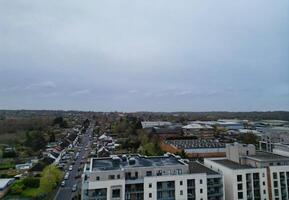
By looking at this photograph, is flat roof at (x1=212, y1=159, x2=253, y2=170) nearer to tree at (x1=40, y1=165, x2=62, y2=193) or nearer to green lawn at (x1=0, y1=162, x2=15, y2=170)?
tree at (x1=40, y1=165, x2=62, y2=193)

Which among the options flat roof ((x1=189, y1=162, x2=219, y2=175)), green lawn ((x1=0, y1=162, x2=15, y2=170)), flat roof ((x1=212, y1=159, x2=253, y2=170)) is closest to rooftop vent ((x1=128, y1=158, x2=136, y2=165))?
flat roof ((x1=189, y1=162, x2=219, y2=175))

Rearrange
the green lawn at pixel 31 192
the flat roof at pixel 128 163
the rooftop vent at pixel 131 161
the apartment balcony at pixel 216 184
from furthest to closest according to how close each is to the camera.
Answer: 1. the green lawn at pixel 31 192
2. the rooftop vent at pixel 131 161
3. the apartment balcony at pixel 216 184
4. the flat roof at pixel 128 163

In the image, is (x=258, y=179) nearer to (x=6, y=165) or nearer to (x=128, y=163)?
(x=128, y=163)

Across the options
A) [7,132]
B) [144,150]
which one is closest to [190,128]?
[144,150]

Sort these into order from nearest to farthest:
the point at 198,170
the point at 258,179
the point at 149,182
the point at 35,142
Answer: the point at 149,182 → the point at 258,179 → the point at 198,170 → the point at 35,142

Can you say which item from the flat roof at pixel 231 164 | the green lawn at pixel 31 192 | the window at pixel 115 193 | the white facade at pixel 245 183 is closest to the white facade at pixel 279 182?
the white facade at pixel 245 183

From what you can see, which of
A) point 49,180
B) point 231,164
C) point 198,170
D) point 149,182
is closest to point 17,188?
point 49,180

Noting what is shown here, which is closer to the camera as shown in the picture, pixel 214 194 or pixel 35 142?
pixel 214 194

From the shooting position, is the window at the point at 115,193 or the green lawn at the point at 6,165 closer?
the window at the point at 115,193

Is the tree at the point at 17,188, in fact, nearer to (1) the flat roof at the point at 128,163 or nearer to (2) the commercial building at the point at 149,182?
(1) the flat roof at the point at 128,163

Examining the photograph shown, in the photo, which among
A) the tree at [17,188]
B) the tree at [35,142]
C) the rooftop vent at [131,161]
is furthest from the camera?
the tree at [35,142]
